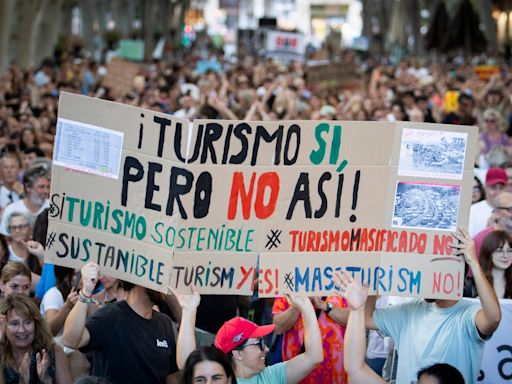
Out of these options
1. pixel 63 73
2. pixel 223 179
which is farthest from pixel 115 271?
pixel 63 73

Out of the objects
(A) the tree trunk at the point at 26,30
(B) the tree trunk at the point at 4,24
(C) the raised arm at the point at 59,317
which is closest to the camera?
(C) the raised arm at the point at 59,317

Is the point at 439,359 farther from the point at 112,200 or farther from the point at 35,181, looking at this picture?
the point at 35,181

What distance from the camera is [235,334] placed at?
20.5 ft

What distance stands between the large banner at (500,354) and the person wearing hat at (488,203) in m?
2.65

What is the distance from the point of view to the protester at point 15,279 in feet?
24.3

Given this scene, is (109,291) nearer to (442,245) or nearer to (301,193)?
(301,193)

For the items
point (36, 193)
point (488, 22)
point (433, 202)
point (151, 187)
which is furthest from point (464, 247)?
point (488, 22)

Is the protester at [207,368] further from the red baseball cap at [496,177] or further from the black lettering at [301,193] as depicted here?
the red baseball cap at [496,177]

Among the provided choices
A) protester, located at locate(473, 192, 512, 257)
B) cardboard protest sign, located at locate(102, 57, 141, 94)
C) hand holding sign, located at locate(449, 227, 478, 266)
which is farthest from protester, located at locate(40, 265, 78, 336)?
cardboard protest sign, located at locate(102, 57, 141, 94)

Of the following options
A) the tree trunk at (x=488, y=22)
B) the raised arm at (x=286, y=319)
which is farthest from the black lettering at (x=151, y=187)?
the tree trunk at (x=488, y=22)

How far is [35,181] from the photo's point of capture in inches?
390

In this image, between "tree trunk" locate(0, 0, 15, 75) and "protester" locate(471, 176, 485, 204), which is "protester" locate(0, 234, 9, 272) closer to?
"protester" locate(471, 176, 485, 204)

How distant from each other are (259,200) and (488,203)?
391cm

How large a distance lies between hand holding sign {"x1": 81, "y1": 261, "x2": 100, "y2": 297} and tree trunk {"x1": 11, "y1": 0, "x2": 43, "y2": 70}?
26126 millimetres
